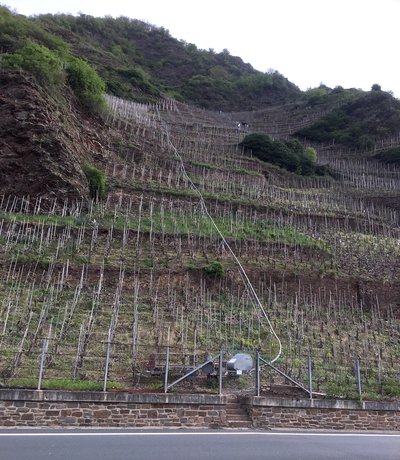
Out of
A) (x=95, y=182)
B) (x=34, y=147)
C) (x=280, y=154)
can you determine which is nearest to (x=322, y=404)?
(x=95, y=182)

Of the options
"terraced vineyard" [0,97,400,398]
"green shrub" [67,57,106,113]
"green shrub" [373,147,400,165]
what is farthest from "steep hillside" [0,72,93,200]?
"green shrub" [373,147,400,165]

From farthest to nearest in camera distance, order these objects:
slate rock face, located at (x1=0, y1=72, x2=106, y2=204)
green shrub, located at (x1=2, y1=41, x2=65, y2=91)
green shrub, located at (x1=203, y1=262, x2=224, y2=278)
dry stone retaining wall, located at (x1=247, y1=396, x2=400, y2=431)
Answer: green shrub, located at (x1=2, y1=41, x2=65, y2=91) < slate rock face, located at (x1=0, y1=72, x2=106, y2=204) < green shrub, located at (x1=203, y1=262, x2=224, y2=278) < dry stone retaining wall, located at (x1=247, y1=396, x2=400, y2=431)

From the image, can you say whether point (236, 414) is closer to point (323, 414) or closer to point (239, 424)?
point (239, 424)

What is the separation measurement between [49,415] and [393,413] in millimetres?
7660

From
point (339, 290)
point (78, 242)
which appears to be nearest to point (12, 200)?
point (78, 242)

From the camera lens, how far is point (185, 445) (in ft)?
24.1

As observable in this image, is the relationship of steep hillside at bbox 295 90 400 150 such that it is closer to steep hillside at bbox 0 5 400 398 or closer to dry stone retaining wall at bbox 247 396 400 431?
steep hillside at bbox 0 5 400 398

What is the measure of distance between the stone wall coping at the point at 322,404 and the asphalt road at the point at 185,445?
1.03 metres

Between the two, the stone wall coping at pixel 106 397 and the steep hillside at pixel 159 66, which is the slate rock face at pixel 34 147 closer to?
the stone wall coping at pixel 106 397

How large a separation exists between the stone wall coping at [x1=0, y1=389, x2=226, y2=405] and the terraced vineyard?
0.73 m

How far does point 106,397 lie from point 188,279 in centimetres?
1006

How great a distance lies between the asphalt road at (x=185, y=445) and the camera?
6.38 metres

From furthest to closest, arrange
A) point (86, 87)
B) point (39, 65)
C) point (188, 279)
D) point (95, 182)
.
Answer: point (86, 87)
point (39, 65)
point (95, 182)
point (188, 279)

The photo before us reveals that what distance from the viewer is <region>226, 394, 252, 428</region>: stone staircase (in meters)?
10.1
